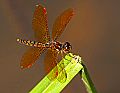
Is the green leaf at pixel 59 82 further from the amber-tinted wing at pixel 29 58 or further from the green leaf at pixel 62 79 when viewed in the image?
the amber-tinted wing at pixel 29 58

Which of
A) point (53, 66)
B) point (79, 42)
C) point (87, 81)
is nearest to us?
point (87, 81)

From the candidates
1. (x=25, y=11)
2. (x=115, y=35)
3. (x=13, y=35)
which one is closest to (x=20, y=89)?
(x=13, y=35)

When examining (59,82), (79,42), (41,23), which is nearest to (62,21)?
(41,23)

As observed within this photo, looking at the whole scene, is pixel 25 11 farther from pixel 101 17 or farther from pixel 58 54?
pixel 58 54

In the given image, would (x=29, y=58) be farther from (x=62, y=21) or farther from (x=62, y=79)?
(x=62, y=79)

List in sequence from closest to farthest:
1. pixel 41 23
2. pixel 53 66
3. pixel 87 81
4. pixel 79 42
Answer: pixel 87 81, pixel 53 66, pixel 41 23, pixel 79 42

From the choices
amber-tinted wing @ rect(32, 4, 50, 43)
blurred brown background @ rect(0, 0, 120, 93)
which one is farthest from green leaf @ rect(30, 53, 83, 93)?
blurred brown background @ rect(0, 0, 120, 93)
